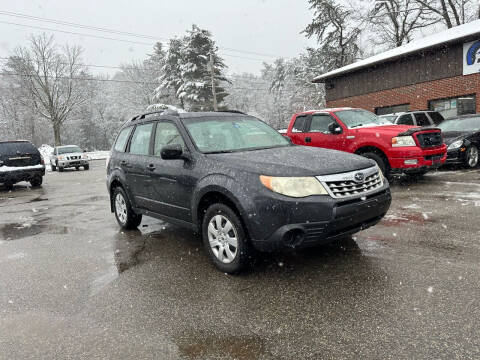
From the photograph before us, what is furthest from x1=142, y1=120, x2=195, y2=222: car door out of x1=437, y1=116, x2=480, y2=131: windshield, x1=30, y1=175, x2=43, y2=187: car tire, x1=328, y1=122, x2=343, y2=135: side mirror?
x1=30, y1=175, x2=43, y2=187: car tire

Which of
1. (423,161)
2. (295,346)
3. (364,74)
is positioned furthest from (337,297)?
(364,74)

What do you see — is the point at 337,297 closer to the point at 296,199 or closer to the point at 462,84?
the point at 296,199

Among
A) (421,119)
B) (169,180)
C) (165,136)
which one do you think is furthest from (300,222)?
(421,119)

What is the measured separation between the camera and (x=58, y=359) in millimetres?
2420

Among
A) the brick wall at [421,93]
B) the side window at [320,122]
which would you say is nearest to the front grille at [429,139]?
the side window at [320,122]

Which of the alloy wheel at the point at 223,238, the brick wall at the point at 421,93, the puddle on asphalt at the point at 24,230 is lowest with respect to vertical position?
the puddle on asphalt at the point at 24,230

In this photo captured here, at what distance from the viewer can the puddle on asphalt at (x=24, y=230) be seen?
5.93 metres

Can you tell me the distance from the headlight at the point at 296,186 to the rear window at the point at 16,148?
478 inches

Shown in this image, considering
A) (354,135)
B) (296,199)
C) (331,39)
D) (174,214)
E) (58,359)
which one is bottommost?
(58,359)

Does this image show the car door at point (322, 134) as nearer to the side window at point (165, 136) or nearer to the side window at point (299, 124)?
the side window at point (299, 124)

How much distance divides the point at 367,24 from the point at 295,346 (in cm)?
3675

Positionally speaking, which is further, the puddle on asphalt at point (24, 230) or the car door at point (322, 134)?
the car door at point (322, 134)

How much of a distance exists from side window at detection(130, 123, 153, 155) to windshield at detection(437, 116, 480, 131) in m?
9.50

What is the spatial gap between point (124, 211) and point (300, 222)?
350 cm
